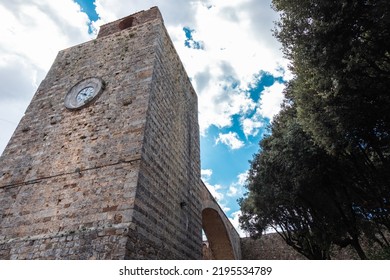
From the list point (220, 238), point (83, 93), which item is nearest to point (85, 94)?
point (83, 93)

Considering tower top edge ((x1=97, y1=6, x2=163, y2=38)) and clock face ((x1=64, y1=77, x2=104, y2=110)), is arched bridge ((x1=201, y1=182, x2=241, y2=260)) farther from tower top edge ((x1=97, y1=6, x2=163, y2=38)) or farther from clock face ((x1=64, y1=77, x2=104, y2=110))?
tower top edge ((x1=97, y1=6, x2=163, y2=38))

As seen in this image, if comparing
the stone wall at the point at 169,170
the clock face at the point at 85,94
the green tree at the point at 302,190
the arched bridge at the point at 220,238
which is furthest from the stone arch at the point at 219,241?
the clock face at the point at 85,94

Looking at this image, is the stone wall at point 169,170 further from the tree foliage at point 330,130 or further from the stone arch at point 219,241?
the stone arch at point 219,241

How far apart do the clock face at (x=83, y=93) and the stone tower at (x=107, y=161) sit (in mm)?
42

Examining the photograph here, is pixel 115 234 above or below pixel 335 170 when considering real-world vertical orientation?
below

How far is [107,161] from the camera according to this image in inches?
248

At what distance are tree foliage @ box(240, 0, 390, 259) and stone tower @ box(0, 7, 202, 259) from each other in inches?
149

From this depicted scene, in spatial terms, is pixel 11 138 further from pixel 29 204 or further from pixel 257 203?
pixel 257 203

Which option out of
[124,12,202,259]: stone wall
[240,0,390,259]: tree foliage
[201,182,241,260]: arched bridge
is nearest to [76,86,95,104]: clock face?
[124,12,202,259]: stone wall

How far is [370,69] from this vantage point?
20.8ft

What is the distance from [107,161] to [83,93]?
3.23m
